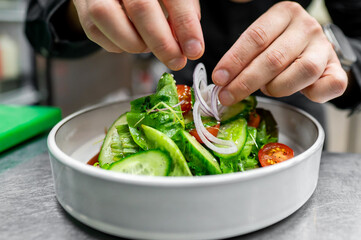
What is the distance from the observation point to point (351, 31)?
166 cm

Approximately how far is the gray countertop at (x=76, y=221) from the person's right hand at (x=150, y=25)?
0.40m

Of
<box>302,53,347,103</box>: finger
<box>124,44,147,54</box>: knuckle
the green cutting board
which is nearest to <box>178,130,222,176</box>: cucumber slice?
<box>124,44,147,54</box>: knuckle

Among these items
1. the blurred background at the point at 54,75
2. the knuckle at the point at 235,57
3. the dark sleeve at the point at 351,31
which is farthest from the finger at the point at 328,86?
the blurred background at the point at 54,75

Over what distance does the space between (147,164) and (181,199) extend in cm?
15

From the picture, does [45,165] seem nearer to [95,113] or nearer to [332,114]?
[95,113]

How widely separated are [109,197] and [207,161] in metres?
0.23

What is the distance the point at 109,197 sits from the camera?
0.56 meters

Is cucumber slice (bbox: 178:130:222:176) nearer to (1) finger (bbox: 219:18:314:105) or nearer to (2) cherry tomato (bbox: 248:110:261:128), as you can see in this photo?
(1) finger (bbox: 219:18:314:105)

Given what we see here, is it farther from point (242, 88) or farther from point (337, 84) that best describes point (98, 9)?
point (337, 84)

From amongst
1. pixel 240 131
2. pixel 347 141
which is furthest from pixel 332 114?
pixel 240 131

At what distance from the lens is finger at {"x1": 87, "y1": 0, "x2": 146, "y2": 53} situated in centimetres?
67

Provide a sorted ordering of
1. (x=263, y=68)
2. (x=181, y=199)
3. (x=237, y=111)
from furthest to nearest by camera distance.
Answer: (x=237, y=111)
(x=263, y=68)
(x=181, y=199)

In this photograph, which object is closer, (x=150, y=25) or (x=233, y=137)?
(x=150, y=25)

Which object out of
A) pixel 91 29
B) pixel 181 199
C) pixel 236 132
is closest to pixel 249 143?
pixel 236 132
